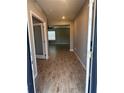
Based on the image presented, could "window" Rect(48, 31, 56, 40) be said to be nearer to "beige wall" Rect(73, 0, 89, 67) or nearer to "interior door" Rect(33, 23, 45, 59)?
"interior door" Rect(33, 23, 45, 59)

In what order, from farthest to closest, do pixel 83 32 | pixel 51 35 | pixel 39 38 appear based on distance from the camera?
pixel 51 35 < pixel 39 38 < pixel 83 32

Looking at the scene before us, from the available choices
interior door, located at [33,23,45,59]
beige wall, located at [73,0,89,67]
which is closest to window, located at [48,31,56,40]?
interior door, located at [33,23,45,59]

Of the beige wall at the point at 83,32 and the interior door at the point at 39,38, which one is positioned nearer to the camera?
the beige wall at the point at 83,32

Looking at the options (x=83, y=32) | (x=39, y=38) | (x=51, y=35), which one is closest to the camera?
(x=83, y=32)

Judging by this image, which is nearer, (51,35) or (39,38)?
(39,38)

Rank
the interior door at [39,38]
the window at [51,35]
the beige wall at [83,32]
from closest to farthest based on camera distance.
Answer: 1. the beige wall at [83,32]
2. the interior door at [39,38]
3. the window at [51,35]

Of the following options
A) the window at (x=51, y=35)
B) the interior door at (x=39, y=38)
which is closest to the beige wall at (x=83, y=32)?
the interior door at (x=39, y=38)

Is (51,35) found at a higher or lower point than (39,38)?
higher

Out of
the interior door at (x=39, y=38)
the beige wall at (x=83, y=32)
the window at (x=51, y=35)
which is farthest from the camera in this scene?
the window at (x=51, y=35)

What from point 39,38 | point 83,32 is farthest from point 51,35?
point 83,32

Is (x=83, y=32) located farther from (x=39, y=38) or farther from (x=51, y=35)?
(x=51, y=35)

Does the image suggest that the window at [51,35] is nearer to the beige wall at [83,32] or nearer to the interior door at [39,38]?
the interior door at [39,38]
